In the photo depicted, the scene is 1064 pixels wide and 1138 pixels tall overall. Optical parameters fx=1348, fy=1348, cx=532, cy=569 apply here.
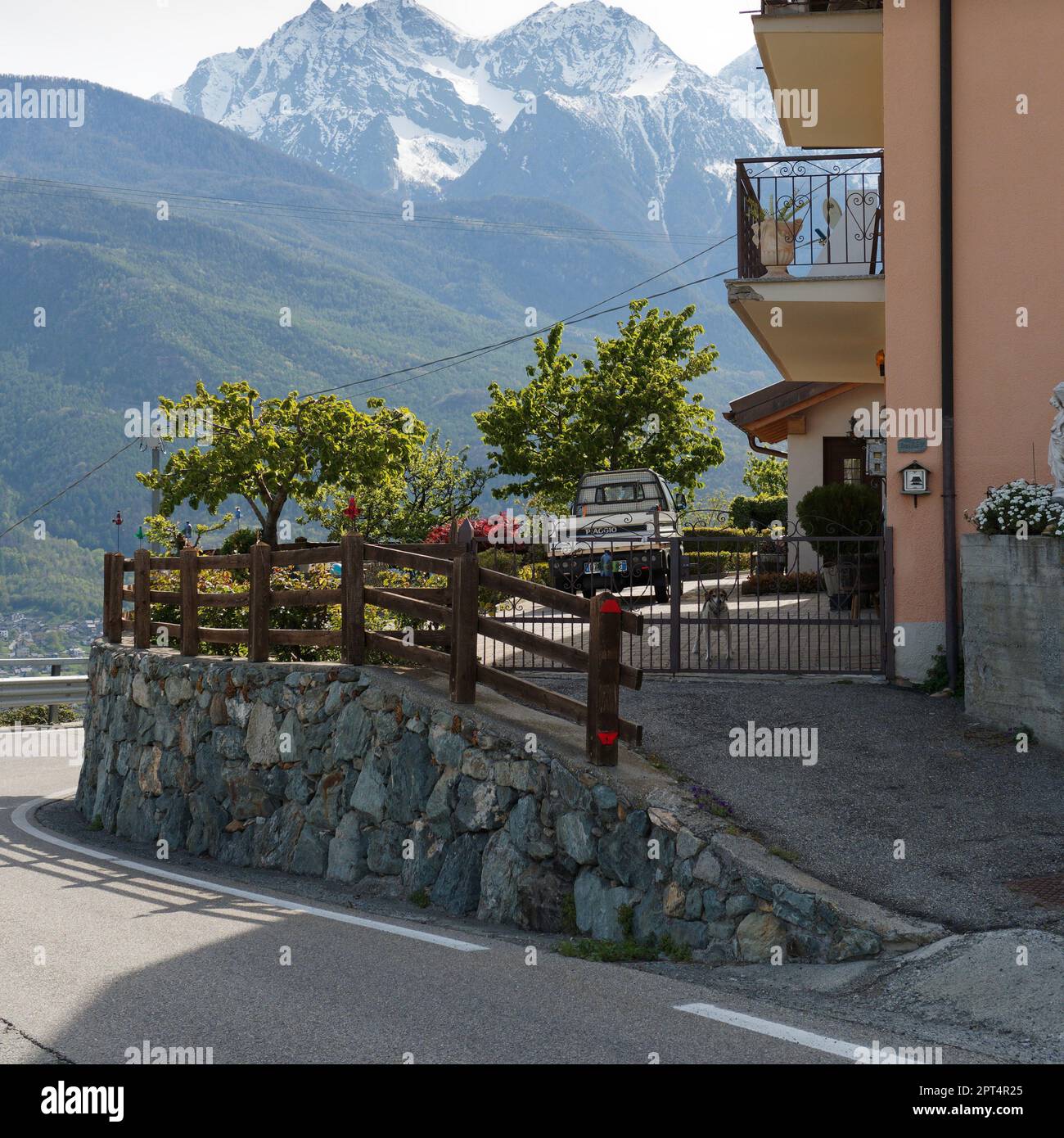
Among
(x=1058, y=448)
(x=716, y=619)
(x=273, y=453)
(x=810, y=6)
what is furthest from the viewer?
(x=273, y=453)

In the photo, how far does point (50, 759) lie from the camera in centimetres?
2120

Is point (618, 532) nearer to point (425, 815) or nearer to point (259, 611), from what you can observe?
point (259, 611)

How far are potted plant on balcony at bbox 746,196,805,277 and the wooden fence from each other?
464 centimetres

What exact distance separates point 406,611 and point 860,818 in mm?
3786

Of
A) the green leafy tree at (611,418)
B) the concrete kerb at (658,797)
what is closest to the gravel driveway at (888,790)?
the concrete kerb at (658,797)

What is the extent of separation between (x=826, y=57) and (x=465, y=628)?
26.5 feet

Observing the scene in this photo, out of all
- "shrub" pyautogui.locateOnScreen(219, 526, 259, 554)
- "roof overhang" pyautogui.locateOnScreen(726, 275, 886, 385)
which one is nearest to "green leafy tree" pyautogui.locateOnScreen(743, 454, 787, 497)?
"shrub" pyautogui.locateOnScreen(219, 526, 259, 554)

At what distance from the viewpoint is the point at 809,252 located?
14773 mm

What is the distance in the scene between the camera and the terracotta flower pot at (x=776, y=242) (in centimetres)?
1430

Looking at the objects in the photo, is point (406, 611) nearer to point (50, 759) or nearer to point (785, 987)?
point (785, 987)

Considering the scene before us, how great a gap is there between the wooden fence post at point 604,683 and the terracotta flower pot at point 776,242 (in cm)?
662

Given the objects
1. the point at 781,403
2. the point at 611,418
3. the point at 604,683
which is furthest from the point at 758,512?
the point at 604,683

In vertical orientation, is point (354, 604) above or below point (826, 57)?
below

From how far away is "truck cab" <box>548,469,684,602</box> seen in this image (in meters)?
19.2
